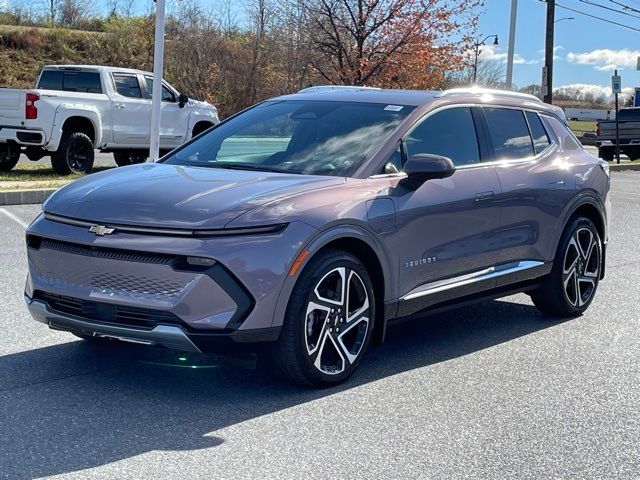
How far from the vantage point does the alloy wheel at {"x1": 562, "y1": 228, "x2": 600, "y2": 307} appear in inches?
288

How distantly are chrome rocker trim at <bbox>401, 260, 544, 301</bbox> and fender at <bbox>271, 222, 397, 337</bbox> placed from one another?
0.69ft

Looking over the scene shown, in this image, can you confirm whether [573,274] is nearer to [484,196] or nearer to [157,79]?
[484,196]

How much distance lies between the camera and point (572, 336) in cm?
684

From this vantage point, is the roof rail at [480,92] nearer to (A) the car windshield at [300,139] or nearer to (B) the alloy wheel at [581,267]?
(A) the car windshield at [300,139]

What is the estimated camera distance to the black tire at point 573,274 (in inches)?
284

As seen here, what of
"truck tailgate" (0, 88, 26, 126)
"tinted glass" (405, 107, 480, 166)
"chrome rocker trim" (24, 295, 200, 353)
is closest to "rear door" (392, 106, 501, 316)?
"tinted glass" (405, 107, 480, 166)

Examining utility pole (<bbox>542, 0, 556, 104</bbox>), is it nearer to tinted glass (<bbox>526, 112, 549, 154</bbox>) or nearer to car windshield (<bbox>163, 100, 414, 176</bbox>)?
tinted glass (<bbox>526, 112, 549, 154</bbox>)

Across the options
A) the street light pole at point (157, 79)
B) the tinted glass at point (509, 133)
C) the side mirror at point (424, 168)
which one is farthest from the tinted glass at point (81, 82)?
the side mirror at point (424, 168)

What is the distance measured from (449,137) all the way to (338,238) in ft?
5.14

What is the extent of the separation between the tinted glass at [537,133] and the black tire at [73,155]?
443 inches

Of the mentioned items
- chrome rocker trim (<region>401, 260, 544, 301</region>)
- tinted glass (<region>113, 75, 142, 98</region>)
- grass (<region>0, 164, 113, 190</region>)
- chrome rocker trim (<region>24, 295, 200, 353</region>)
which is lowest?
chrome rocker trim (<region>24, 295, 200, 353</region>)

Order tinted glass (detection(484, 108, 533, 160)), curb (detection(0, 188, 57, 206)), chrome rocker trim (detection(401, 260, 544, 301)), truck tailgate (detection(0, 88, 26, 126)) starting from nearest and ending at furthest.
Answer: chrome rocker trim (detection(401, 260, 544, 301))
tinted glass (detection(484, 108, 533, 160))
curb (detection(0, 188, 57, 206))
truck tailgate (detection(0, 88, 26, 126))

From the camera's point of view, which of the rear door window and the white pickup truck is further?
the rear door window

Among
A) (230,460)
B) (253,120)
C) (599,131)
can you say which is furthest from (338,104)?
(599,131)
